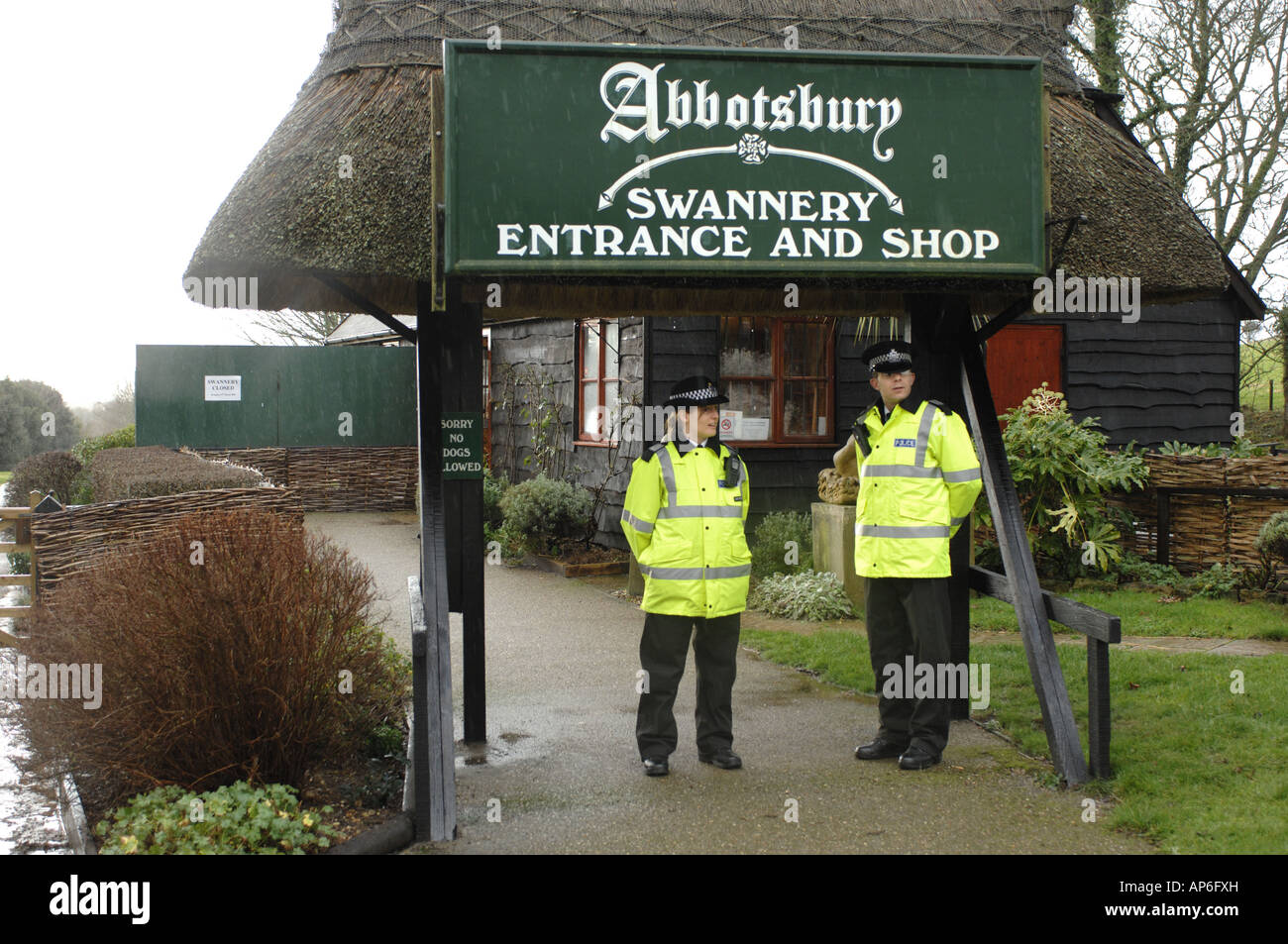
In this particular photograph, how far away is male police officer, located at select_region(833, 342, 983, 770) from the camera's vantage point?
18.4ft

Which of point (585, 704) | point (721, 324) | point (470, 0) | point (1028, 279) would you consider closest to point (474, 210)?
point (470, 0)

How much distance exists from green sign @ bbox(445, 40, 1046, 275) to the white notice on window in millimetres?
12718

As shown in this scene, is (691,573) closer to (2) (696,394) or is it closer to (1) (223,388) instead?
(2) (696,394)

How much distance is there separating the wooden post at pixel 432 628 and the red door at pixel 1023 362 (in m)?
9.86

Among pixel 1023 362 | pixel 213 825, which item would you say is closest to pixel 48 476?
pixel 1023 362

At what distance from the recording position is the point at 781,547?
36.9 feet

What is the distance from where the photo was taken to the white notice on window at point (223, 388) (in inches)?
653

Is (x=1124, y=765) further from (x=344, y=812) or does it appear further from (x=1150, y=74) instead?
(x=1150, y=74)

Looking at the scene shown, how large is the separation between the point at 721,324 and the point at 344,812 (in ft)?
27.2

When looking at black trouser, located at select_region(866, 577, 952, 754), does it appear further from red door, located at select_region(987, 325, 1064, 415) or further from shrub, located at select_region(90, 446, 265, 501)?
red door, located at select_region(987, 325, 1064, 415)

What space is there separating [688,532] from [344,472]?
15494 mm

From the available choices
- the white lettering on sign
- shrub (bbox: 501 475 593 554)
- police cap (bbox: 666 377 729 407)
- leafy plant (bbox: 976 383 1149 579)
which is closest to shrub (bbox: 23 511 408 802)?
police cap (bbox: 666 377 729 407)

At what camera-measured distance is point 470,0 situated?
5938 millimetres

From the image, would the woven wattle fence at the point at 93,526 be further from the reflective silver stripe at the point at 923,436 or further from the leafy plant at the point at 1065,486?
the leafy plant at the point at 1065,486
